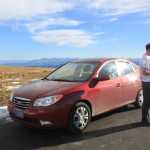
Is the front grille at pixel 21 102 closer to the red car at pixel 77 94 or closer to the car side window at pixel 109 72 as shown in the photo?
the red car at pixel 77 94

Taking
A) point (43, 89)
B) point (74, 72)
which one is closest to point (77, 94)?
point (43, 89)

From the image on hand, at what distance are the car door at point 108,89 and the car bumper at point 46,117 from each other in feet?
4.01

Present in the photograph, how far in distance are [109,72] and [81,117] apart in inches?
68.0

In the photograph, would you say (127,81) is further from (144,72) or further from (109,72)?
(144,72)

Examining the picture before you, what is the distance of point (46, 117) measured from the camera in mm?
7098

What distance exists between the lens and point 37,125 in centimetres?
716

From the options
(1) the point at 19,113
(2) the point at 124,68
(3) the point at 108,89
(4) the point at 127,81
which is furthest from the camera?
(2) the point at 124,68

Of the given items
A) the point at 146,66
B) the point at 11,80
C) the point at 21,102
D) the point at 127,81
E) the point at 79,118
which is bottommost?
the point at 79,118

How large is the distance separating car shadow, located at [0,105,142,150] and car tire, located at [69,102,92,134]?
15 cm

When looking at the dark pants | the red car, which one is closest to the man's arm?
the dark pants

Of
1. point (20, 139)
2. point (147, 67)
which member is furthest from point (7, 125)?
point (147, 67)

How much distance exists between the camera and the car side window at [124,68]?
9.36 metres

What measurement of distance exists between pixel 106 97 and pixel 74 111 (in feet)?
4.27

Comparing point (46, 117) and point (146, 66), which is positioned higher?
point (146, 66)
